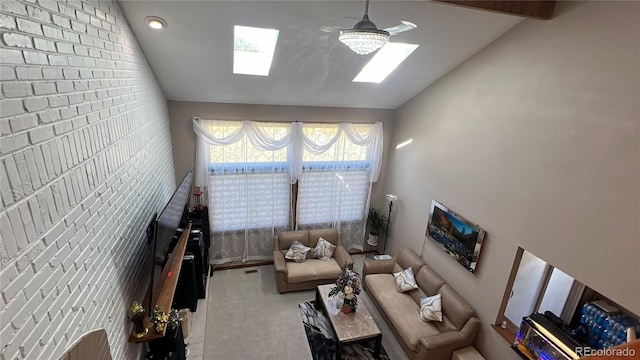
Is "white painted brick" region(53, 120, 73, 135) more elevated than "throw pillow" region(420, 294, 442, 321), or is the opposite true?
"white painted brick" region(53, 120, 73, 135)

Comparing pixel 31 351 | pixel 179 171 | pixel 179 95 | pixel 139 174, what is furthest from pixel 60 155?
pixel 179 171

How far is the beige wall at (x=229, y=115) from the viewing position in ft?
14.6

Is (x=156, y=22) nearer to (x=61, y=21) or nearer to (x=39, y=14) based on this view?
(x=61, y=21)

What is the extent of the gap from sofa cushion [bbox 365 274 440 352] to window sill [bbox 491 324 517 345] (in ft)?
2.21

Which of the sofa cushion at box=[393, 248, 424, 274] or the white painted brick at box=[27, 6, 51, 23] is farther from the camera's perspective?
the sofa cushion at box=[393, 248, 424, 274]

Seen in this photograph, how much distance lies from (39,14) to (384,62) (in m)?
3.60

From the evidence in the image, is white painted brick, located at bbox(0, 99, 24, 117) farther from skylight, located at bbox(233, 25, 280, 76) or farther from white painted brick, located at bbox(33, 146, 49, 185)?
skylight, located at bbox(233, 25, 280, 76)

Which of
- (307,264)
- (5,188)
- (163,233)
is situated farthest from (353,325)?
(5,188)

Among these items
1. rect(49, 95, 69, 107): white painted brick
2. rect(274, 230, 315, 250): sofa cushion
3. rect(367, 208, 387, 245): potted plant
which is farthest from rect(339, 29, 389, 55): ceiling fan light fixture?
rect(367, 208, 387, 245): potted plant

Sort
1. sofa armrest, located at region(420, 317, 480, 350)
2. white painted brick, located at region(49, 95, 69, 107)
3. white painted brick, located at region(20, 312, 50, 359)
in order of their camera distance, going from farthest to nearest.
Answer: sofa armrest, located at region(420, 317, 480, 350)
white painted brick, located at region(49, 95, 69, 107)
white painted brick, located at region(20, 312, 50, 359)

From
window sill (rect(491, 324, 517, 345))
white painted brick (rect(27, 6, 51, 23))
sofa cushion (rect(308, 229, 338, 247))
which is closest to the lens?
white painted brick (rect(27, 6, 51, 23))

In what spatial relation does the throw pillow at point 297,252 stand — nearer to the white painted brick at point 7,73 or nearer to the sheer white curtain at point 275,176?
the sheer white curtain at point 275,176

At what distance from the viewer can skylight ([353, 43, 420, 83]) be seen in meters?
3.46

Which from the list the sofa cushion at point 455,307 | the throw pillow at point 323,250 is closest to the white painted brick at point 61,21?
the throw pillow at point 323,250
